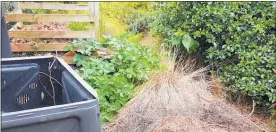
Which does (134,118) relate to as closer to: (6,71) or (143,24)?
(6,71)

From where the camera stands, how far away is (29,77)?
180cm

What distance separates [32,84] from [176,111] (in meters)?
1.31

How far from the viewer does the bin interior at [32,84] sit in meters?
1.75

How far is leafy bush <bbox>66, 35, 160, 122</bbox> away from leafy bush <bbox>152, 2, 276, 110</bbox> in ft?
1.53

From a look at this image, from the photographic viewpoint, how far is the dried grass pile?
2.56m

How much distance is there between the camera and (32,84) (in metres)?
1.83

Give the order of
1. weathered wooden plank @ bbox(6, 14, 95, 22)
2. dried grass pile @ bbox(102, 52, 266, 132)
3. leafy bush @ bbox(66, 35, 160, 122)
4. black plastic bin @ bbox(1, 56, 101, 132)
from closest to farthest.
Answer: black plastic bin @ bbox(1, 56, 101, 132) < dried grass pile @ bbox(102, 52, 266, 132) < leafy bush @ bbox(66, 35, 160, 122) < weathered wooden plank @ bbox(6, 14, 95, 22)

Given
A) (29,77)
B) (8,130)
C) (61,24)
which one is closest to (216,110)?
(29,77)

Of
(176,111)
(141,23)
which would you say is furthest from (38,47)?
(176,111)

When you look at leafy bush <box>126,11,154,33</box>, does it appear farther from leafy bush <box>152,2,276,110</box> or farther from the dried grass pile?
the dried grass pile

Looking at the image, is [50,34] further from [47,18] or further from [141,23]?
[141,23]

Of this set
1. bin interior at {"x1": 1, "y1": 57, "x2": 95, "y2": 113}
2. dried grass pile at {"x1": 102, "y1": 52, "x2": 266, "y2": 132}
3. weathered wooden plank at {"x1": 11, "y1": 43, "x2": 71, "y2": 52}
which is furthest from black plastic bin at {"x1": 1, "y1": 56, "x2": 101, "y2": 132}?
weathered wooden plank at {"x1": 11, "y1": 43, "x2": 71, "y2": 52}

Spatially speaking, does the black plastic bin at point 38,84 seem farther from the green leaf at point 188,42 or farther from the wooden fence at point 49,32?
the wooden fence at point 49,32

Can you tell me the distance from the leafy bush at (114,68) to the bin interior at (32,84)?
924 millimetres
